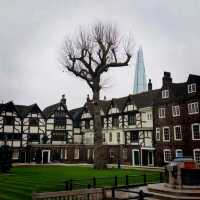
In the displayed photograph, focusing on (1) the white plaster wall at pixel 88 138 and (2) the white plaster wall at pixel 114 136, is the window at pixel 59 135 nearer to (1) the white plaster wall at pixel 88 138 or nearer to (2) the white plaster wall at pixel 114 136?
(1) the white plaster wall at pixel 88 138

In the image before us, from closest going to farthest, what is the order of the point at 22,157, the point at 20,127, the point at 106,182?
the point at 106,182, the point at 22,157, the point at 20,127

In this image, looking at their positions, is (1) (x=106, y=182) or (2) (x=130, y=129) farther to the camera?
(2) (x=130, y=129)

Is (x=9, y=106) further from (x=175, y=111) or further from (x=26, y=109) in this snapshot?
(x=175, y=111)

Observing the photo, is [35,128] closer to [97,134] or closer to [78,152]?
[78,152]

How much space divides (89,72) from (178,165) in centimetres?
2015

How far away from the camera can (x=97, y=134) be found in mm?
33656

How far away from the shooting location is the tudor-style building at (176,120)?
116ft

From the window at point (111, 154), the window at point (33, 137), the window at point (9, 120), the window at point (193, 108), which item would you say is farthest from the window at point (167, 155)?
the window at point (9, 120)

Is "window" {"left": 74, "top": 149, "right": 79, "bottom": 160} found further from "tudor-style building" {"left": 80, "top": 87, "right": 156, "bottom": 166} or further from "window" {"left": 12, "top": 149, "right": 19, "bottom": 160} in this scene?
"window" {"left": 12, "top": 149, "right": 19, "bottom": 160}

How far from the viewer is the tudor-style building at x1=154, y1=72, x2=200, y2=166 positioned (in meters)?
35.5

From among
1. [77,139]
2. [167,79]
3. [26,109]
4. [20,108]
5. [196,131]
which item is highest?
[167,79]

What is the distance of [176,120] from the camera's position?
38.0 metres

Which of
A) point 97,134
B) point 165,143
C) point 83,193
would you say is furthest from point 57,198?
point 165,143

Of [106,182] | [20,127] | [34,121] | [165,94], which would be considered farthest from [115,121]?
[106,182]
